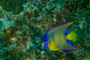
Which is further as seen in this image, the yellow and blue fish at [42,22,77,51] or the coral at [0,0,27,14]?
the coral at [0,0,27,14]

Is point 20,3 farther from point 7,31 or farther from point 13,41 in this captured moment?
point 13,41

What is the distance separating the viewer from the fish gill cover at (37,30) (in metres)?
2.76

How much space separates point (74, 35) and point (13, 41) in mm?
1815

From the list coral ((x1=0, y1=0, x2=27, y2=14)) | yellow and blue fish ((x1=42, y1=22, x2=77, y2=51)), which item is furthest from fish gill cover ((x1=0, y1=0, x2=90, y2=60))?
coral ((x1=0, y1=0, x2=27, y2=14))

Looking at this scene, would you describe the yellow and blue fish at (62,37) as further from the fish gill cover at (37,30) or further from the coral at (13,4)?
the coral at (13,4)

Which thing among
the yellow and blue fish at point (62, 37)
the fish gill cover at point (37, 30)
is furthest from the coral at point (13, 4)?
the yellow and blue fish at point (62, 37)

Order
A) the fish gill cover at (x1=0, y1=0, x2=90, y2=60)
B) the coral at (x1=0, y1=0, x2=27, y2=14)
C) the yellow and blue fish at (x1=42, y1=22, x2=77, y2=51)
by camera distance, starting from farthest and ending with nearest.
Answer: the coral at (x1=0, y1=0, x2=27, y2=14), the fish gill cover at (x1=0, y1=0, x2=90, y2=60), the yellow and blue fish at (x1=42, y1=22, x2=77, y2=51)

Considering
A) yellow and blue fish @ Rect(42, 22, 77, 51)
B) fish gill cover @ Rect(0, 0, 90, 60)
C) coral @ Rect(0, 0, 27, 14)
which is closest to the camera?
yellow and blue fish @ Rect(42, 22, 77, 51)

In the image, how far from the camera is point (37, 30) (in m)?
2.95

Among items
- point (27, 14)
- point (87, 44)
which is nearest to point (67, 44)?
point (87, 44)

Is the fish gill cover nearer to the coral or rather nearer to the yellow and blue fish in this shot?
the yellow and blue fish

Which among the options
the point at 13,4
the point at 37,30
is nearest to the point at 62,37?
the point at 37,30

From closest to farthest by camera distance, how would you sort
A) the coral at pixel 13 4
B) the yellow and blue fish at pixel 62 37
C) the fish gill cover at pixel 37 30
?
the yellow and blue fish at pixel 62 37 < the fish gill cover at pixel 37 30 < the coral at pixel 13 4

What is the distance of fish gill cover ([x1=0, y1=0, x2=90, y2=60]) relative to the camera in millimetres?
2758
